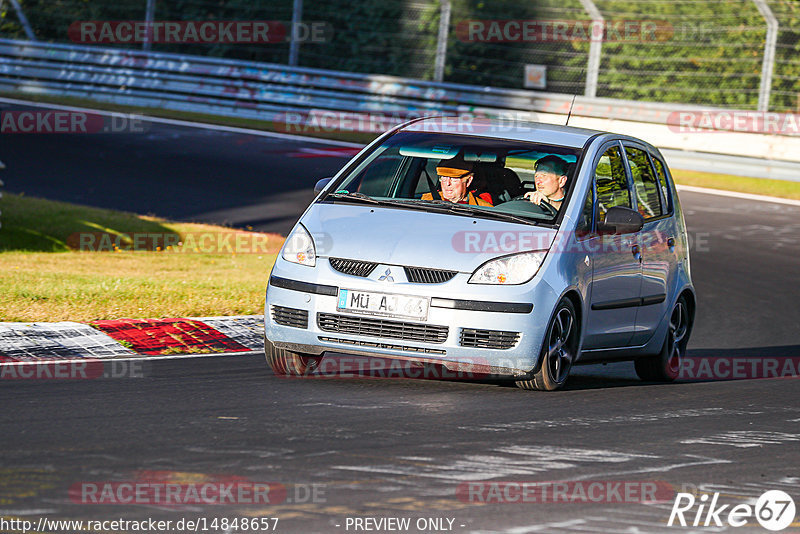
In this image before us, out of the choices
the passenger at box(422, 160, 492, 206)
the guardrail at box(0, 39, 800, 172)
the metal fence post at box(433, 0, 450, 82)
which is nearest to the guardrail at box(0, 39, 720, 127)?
the guardrail at box(0, 39, 800, 172)

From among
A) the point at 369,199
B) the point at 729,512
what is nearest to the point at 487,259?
the point at 369,199

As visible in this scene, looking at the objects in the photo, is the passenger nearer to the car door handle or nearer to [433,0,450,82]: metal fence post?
→ the car door handle

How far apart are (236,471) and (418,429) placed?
4.30 feet

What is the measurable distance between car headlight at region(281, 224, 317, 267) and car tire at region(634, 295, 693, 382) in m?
2.92

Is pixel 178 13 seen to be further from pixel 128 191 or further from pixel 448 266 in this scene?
pixel 448 266

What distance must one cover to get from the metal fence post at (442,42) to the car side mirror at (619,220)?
17.8m

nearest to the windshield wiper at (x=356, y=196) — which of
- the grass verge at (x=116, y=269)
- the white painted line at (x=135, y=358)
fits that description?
the white painted line at (x=135, y=358)

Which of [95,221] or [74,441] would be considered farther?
[95,221]

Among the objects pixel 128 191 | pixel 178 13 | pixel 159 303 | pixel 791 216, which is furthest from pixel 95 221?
pixel 178 13

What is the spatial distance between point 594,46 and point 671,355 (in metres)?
15.3

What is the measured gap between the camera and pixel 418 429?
6.58 m

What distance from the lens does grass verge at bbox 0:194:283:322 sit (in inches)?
404

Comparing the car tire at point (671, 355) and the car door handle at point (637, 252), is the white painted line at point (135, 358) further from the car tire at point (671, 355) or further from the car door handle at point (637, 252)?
the car tire at point (671, 355)

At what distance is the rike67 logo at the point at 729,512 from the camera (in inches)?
206
